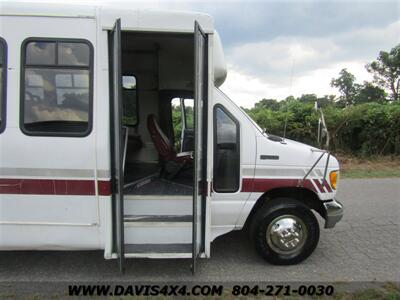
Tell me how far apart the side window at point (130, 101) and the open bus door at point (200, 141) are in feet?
10.0

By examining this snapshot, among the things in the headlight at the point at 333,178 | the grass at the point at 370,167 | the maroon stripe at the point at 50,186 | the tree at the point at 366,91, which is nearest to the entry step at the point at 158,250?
the maroon stripe at the point at 50,186

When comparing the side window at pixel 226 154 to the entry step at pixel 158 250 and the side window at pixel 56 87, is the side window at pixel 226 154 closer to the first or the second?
the entry step at pixel 158 250

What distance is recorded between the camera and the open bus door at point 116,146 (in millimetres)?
3180

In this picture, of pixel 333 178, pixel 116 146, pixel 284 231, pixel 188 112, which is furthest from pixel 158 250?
pixel 188 112

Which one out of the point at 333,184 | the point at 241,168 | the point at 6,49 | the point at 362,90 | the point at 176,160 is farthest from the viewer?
the point at 362,90

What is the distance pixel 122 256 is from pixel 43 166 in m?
1.24

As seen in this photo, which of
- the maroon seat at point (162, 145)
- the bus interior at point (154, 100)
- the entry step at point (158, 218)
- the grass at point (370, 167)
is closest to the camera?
the entry step at point (158, 218)

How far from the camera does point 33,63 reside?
3.36m

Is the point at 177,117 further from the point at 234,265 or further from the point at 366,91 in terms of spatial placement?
the point at 366,91

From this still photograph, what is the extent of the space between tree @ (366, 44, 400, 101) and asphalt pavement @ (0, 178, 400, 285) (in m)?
36.2

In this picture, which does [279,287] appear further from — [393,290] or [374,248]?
[374,248]

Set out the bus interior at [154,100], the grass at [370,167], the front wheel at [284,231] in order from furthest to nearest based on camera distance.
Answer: the grass at [370,167] → the bus interior at [154,100] → the front wheel at [284,231]

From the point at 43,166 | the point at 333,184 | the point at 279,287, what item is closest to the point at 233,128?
the point at 333,184

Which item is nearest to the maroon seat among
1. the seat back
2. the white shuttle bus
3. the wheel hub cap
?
the seat back
